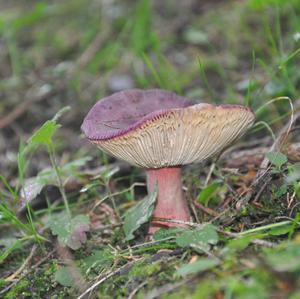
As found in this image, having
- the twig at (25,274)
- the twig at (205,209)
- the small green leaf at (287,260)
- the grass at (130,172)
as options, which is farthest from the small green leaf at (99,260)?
the small green leaf at (287,260)

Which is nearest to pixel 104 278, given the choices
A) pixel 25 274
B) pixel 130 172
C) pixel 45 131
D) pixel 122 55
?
pixel 25 274

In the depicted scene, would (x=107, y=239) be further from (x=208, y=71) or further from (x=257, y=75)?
(x=208, y=71)

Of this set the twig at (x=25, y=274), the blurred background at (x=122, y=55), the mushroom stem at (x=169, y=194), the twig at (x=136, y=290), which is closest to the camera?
the twig at (x=136, y=290)

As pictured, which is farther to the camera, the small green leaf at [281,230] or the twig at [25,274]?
the twig at [25,274]

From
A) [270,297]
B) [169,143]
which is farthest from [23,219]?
[270,297]

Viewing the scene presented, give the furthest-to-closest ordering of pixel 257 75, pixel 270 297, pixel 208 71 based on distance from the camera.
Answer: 1. pixel 208 71
2. pixel 257 75
3. pixel 270 297

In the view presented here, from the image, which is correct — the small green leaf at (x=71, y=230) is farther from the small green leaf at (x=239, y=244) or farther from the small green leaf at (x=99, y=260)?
the small green leaf at (x=239, y=244)

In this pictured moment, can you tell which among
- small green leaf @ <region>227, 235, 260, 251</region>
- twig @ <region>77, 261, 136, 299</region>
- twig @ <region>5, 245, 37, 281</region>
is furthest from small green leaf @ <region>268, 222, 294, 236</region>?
twig @ <region>5, 245, 37, 281</region>

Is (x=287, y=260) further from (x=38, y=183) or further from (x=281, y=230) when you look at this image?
(x=38, y=183)
